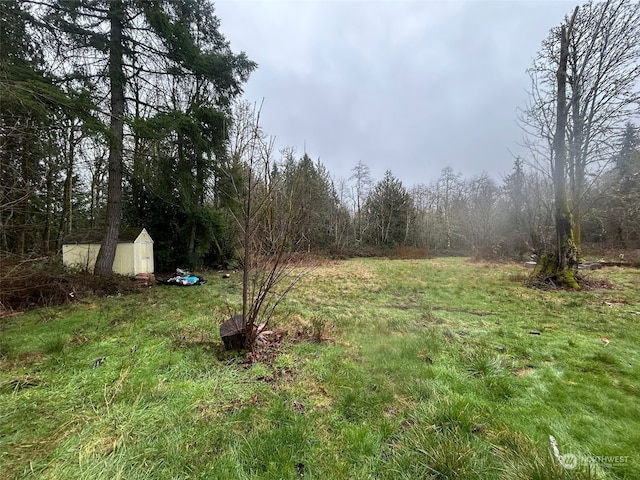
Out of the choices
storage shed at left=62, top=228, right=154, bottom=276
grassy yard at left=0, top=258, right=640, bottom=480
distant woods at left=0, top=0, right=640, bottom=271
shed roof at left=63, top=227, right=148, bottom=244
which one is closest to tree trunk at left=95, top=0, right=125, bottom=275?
distant woods at left=0, top=0, right=640, bottom=271

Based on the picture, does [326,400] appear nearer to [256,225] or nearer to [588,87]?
[256,225]

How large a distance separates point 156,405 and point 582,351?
509 cm

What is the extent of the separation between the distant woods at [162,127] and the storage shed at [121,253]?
16.2 inches

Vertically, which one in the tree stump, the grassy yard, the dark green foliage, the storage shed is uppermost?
the dark green foliage

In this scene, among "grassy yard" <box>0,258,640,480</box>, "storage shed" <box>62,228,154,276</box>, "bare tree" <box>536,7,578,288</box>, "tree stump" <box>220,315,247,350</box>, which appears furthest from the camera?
"storage shed" <box>62,228,154,276</box>

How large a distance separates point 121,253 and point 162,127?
192 inches

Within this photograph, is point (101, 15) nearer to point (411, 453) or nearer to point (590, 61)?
point (411, 453)

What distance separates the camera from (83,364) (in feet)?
9.95

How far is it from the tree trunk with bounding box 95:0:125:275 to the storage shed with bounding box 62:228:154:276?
2.04 ft

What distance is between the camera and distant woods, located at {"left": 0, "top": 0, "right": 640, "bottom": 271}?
5211 mm

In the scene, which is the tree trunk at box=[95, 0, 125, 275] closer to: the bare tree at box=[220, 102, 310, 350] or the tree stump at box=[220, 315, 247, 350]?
the bare tree at box=[220, 102, 310, 350]

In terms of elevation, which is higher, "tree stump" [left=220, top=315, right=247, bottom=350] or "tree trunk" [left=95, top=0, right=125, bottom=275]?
"tree trunk" [left=95, top=0, right=125, bottom=275]

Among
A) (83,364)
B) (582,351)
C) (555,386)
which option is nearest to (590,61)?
(582,351)

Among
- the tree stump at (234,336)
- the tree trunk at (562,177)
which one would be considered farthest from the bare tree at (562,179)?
the tree stump at (234,336)
